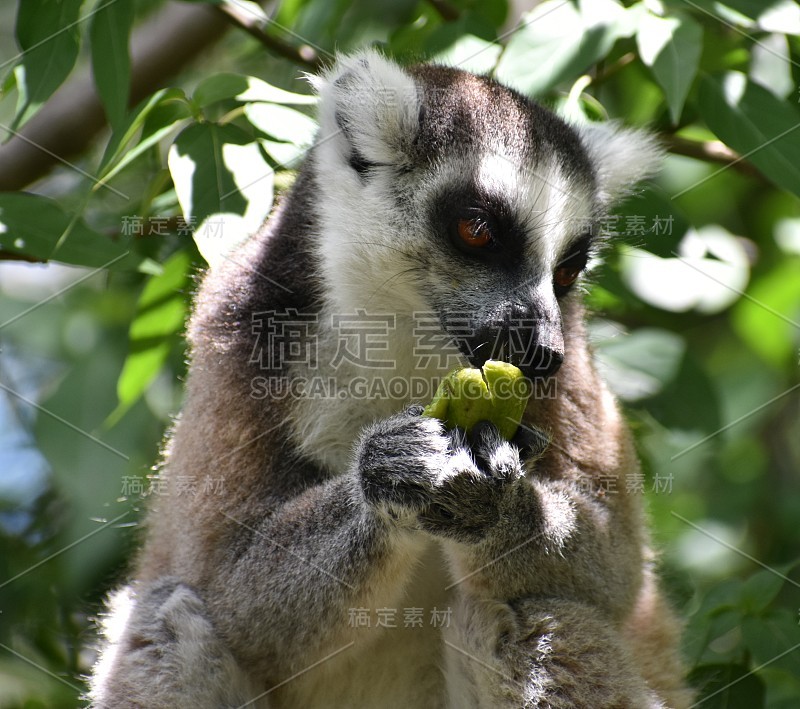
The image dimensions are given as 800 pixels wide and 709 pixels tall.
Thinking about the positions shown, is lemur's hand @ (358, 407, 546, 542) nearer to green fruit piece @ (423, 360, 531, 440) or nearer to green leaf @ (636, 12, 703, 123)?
green fruit piece @ (423, 360, 531, 440)

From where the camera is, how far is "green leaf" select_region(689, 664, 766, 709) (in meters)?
4.84

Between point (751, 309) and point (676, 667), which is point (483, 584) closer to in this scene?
point (676, 667)

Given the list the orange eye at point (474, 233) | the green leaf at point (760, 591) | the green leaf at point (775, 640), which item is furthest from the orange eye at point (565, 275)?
the green leaf at point (775, 640)

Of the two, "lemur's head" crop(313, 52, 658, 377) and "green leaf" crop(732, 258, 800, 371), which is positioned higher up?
"lemur's head" crop(313, 52, 658, 377)

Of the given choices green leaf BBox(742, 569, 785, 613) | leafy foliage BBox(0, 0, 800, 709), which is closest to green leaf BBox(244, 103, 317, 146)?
leafy foliage BBox(0, 0, 800, 709)

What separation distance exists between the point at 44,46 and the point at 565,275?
2.80 meters

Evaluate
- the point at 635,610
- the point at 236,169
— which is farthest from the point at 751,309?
the point at 236,169

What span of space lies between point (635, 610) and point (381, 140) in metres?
2.84

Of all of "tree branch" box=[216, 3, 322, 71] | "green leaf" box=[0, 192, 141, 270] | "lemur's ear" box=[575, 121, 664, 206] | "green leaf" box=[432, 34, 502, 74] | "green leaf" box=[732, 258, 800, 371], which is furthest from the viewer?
"green leaf" box=[732, 258, 800, 371]

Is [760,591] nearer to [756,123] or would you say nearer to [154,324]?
[756,123]

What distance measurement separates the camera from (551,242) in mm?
4574

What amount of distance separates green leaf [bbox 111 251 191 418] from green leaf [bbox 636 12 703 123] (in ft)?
9.18

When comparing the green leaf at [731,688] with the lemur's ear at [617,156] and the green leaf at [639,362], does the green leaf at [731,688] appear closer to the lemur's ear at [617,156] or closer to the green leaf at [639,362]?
the green leaf at [639,362]

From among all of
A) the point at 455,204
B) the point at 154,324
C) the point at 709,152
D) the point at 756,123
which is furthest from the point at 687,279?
the point at 154,324
